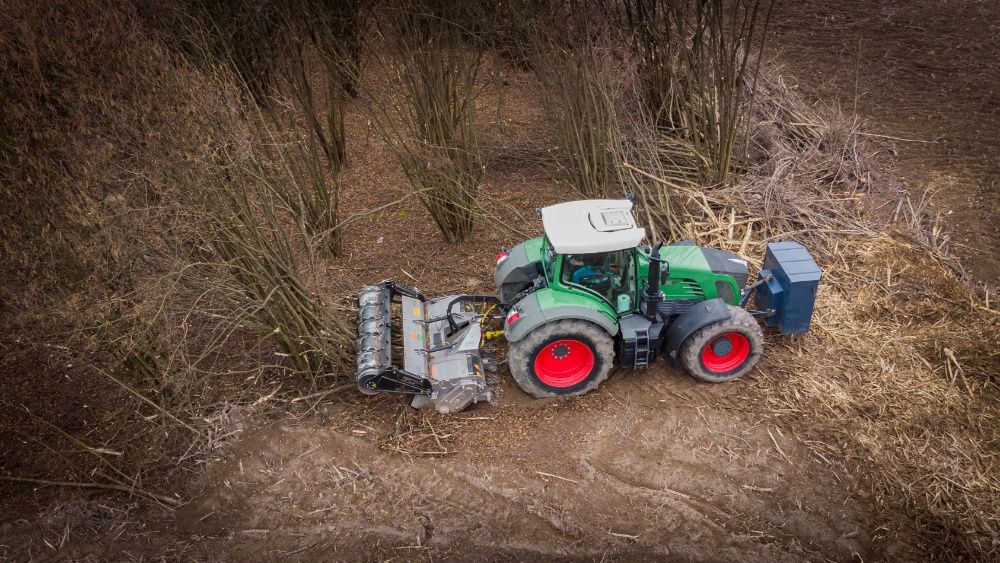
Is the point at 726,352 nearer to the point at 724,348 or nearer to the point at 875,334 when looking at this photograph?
the point at 724,348

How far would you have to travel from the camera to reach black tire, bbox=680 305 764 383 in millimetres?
5512

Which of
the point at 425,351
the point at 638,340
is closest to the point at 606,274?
the point at 638,340

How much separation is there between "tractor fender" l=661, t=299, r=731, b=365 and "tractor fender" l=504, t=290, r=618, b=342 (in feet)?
1.61

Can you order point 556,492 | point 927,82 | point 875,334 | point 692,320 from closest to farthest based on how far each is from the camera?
point 556,492 → point 692,320 → point 875,334 → point 927,82

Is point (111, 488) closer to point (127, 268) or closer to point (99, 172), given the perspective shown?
point (127, 268)

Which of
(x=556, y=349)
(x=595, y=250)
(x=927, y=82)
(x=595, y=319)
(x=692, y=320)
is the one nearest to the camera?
(x=595, y=250)

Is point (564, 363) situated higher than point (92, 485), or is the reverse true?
point (564, 363)

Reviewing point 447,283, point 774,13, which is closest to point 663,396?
point 447,283

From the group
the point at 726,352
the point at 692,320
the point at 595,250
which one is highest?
the point at 595,250

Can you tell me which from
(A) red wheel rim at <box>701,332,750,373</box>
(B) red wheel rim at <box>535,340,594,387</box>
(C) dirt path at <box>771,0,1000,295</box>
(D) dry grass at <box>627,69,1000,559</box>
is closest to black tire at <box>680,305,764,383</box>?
(A) red wheel rim at <box>701,332,750,373</box>

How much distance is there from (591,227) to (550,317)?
2.47 ft

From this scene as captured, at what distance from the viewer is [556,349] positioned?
5.66 metres

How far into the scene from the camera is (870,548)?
15.1 ft

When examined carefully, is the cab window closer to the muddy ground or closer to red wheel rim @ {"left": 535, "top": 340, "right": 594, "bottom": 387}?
red wheel rim @ {"left": 535, "top": 340, "right": 594, "bottom": 387}
